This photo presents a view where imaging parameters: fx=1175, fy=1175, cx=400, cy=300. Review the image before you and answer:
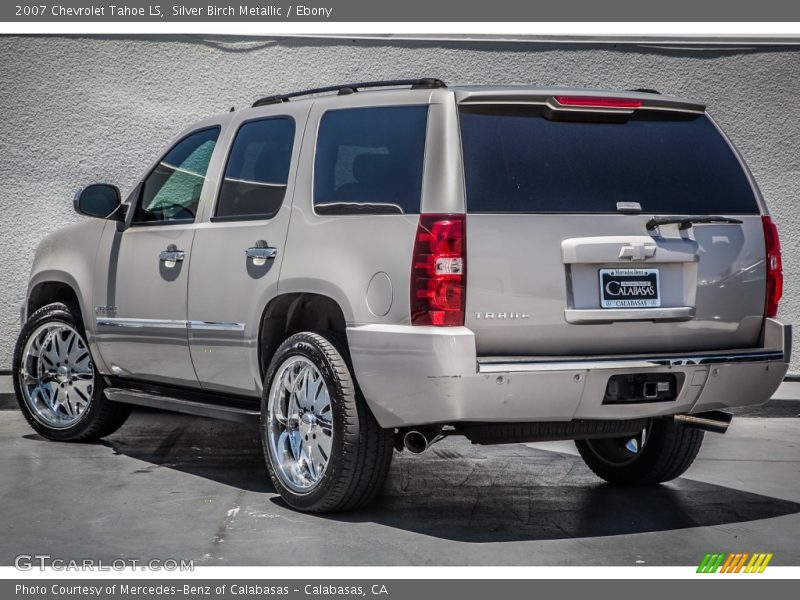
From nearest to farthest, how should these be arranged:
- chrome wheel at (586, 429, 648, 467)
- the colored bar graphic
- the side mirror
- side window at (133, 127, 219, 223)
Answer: the colored bar graphic → chrome wheel at (586, 429, 648, 467) → side window at (133, 127, 219, 223) → the side mirror

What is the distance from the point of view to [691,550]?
5.02 metres

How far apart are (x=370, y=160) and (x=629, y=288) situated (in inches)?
52.4

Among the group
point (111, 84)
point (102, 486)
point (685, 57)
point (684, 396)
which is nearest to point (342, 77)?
point (111, 84)

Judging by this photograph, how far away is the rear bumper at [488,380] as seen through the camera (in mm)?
4879

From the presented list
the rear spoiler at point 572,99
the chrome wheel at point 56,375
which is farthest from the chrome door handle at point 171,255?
the rear spoiler at point 572,99

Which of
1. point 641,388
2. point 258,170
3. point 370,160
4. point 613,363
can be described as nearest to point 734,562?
point 641,388

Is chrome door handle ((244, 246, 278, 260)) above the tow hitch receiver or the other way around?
above

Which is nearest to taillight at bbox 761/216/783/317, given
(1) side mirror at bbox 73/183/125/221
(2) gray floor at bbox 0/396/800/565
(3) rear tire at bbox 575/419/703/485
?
(3) rear tire at bbox 575/419/703/485

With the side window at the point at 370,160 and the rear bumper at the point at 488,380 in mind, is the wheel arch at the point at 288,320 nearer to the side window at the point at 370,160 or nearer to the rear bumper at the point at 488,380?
the side window at the point at 370,160

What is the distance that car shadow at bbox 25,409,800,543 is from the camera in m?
5.48

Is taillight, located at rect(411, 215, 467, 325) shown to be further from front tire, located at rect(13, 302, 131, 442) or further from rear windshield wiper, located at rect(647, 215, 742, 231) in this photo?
front tire, located at rect(13, 302, 131, 442)

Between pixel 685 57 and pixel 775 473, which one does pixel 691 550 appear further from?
pixel 685 57

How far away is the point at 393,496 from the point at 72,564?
1.87m

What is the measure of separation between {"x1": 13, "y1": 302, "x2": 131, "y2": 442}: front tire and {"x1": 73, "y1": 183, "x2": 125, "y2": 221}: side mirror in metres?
0.88
